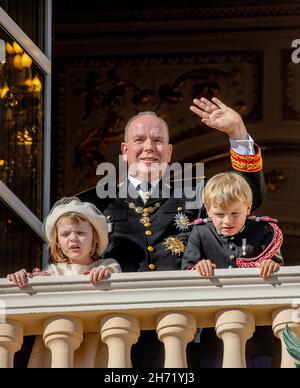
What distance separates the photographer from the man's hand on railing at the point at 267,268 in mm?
6805

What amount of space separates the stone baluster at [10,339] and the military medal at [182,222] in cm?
90

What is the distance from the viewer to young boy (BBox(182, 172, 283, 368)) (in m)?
7.07

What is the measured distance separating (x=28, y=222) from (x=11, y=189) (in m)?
0.16

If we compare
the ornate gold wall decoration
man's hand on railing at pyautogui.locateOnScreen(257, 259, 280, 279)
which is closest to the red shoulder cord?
man's hand on railing at pyautogui.locateOnScreen(257, 259, 280, 279)

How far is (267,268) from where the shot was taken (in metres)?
6.80

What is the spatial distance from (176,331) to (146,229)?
0.95 meters

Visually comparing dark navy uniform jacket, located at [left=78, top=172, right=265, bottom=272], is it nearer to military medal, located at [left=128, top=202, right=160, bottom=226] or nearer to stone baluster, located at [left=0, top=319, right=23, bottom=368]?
military medal, located at [left=128, top=202, right=160, bottom=226]

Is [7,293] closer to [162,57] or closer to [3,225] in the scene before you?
[3,225]

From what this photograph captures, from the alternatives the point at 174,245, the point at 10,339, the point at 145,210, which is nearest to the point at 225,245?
the point at 174,245

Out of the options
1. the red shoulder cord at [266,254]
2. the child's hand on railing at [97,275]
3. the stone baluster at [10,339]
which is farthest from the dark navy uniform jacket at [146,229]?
the stone baluster at [10,339]

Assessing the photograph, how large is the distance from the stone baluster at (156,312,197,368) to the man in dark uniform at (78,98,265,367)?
1.95 feet

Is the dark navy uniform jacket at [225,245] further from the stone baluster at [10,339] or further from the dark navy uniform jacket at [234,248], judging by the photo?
the stone baluster at [10,339]

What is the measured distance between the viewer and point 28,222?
27.0 feet
